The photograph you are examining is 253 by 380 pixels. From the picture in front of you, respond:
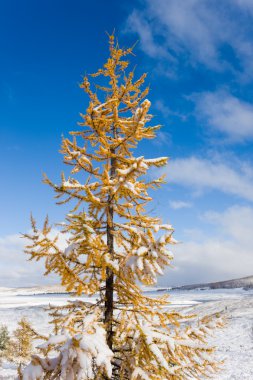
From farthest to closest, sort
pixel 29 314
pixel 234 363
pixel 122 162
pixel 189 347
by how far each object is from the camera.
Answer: pixel 29 314 → pixel 234 363 → pixel 122 162 → pixel 189 347

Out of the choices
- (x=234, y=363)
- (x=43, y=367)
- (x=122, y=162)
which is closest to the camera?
(x=43, y=367)

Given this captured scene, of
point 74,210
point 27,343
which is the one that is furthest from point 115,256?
point 27,343

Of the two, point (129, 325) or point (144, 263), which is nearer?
point (144, 263)

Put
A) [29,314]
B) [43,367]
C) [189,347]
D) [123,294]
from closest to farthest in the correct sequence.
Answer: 1. [43,367]
2. [189,347]
3. [123,294]
4. [29,314]

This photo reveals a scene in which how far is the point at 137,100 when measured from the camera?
7.51 m

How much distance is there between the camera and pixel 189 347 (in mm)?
5723

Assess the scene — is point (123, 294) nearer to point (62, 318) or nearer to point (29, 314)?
point (62, 318)

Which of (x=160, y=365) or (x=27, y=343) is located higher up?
(x=160, y=365)

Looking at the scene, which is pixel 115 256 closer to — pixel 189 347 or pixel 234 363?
pixel 189 347

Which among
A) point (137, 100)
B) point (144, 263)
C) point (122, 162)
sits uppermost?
point (137, 100)

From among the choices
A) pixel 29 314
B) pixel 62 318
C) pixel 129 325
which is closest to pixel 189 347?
pixel 129 325

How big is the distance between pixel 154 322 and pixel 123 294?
2.48ft

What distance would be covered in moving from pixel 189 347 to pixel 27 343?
20162 mm

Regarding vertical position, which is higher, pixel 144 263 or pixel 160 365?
pixel 144 263
